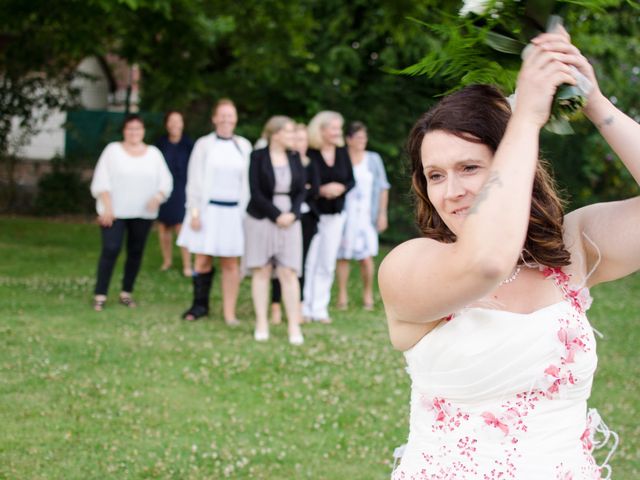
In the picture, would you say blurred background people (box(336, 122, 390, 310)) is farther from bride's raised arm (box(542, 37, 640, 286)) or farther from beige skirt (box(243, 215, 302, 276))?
bride's raised arm (box(542, 37, 640, 286))

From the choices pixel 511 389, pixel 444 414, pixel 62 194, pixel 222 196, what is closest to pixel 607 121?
pixel 511 389

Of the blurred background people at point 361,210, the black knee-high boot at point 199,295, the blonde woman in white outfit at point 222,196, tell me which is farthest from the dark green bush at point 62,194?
the blonde woman in white outfit at point 222,196

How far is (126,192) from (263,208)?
2186 mm

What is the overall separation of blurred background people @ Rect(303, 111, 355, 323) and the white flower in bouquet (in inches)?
318

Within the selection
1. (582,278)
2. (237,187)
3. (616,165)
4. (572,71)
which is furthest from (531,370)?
(616,165)

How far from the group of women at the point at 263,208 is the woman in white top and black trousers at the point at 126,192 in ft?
0.04

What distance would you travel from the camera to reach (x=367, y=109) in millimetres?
18672

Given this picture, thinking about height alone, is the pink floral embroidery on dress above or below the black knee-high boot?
above

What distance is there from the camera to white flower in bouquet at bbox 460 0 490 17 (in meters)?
2.14

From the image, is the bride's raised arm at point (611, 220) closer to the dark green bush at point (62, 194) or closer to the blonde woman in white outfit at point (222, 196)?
the blonde woman in white outfit at point (222, 196)

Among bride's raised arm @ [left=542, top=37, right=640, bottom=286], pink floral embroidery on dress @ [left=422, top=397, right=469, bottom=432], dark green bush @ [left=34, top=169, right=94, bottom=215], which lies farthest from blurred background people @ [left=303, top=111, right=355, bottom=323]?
dark green bush @ [left=34, top=169, right=94, bottom=215]

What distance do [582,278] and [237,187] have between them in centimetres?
785

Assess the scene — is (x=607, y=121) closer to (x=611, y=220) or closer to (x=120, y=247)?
(x=611, y=220)

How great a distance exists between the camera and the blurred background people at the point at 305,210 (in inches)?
401
